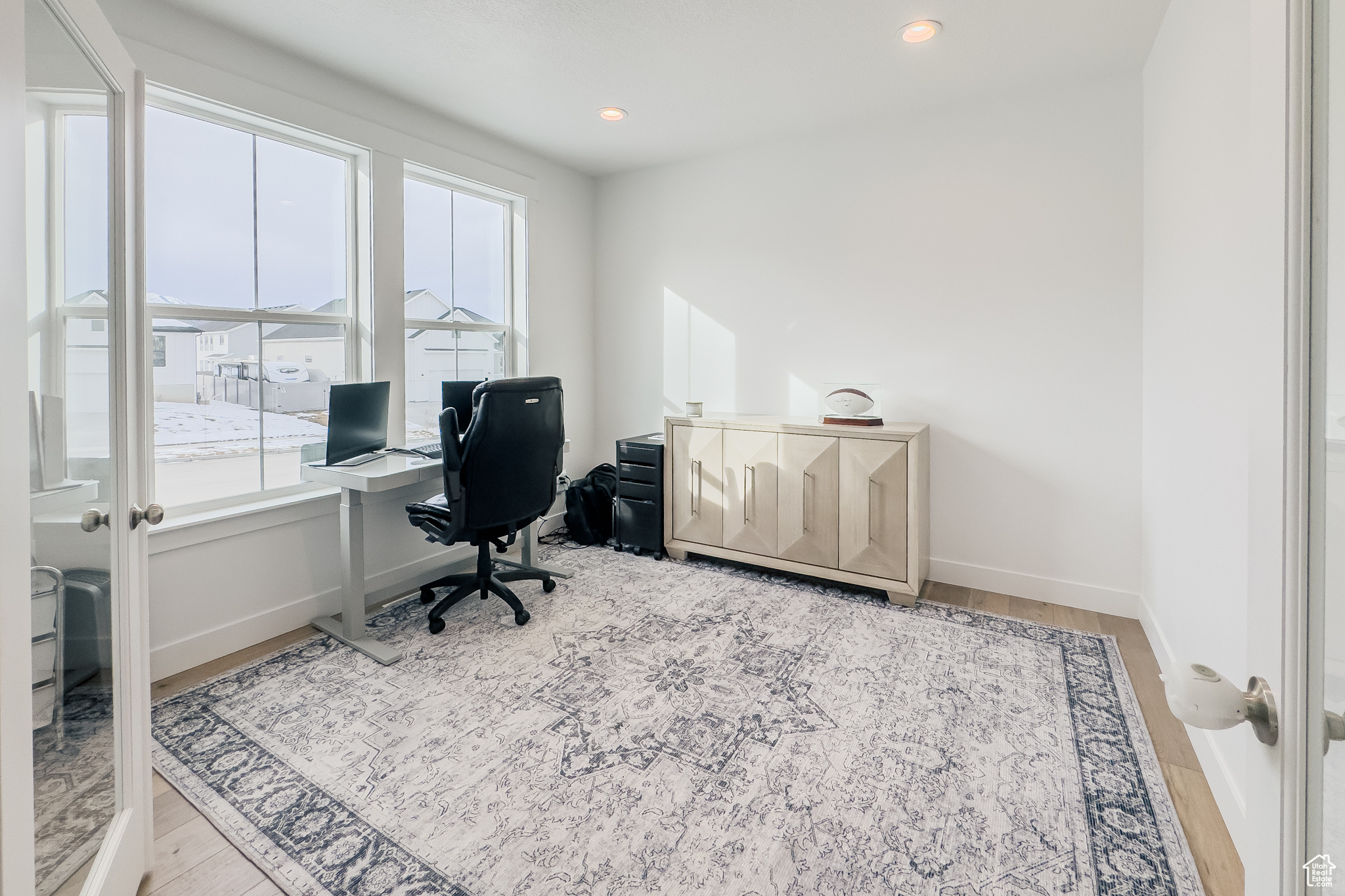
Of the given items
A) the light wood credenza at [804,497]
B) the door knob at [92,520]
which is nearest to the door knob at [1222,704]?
the door knob at [92,520]

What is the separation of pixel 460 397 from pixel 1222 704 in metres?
3.30

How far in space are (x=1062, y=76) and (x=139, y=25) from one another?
400cm

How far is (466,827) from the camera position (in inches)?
66.5

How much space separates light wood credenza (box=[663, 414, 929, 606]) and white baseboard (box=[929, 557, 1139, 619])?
0.17 meters

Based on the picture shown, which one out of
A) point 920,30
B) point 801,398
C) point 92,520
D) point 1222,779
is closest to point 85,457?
point 92,520

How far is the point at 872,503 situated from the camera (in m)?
3.26

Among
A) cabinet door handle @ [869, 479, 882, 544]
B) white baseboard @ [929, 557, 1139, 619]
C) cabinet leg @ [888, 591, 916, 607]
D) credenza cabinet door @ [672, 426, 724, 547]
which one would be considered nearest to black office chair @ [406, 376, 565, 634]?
credenza cabinet door @ [672, 426, 724, 547]

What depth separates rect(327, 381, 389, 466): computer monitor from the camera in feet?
9.29

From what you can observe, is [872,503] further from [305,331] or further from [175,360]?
[175,360]

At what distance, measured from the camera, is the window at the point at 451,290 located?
360 centimetres

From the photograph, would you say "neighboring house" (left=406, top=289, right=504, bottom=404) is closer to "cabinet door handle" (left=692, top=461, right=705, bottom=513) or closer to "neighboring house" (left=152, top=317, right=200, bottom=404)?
"neighboring house" (left=152, top=317, right=200, bottom=404)

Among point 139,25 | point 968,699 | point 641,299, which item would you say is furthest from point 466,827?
point 641,299

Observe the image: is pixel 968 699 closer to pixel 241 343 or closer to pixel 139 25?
pixel 241 343

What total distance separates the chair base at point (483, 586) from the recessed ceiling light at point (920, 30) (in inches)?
117
